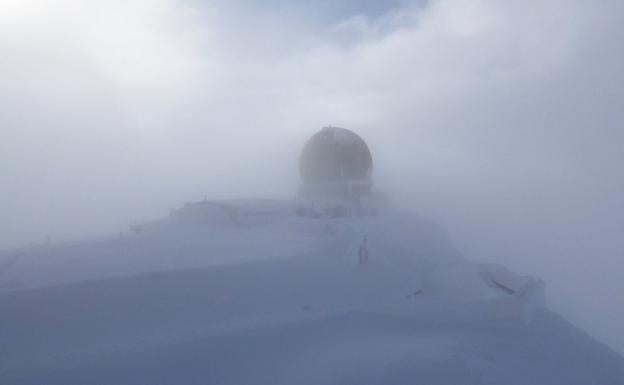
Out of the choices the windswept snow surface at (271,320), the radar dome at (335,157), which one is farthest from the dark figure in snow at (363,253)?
the radar dome at (335,157)

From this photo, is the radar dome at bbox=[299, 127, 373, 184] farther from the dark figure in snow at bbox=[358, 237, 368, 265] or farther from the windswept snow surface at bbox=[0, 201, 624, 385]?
the dark figure in snow at bbox=[358, 237, 368, 265]

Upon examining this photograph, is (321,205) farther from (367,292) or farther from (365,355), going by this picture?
(365,355)

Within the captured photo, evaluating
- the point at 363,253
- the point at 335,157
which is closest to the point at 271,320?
the point at 363,253

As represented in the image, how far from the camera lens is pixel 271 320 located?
10844mm

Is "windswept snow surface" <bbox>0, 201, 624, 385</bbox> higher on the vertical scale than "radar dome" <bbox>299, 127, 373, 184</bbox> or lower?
lower

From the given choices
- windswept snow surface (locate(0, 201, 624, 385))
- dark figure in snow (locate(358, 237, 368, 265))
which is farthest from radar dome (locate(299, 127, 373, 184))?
dark figure in snow (locate(358, 237, 368, 265))

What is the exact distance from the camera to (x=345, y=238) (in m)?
16.4

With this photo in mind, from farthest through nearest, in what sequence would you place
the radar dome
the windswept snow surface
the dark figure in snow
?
the radar dome, the dark figure in snow, the windswept snow surface

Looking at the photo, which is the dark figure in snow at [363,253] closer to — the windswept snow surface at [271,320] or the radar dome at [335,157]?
the windswept snow surface at [271,320]

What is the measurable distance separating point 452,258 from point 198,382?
623 inches

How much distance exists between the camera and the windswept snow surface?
8891 mm

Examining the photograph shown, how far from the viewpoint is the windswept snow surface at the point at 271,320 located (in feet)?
29.2

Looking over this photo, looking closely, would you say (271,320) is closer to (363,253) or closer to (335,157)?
(363,253)

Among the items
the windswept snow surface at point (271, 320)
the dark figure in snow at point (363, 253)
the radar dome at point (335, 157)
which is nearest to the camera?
the windswept snow surface at point (271, 320)
